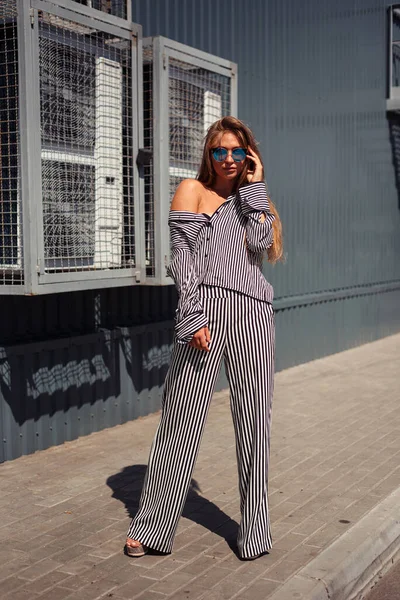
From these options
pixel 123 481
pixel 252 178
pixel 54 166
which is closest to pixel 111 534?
pixel 123 481

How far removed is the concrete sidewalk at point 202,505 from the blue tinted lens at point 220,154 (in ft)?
6.28

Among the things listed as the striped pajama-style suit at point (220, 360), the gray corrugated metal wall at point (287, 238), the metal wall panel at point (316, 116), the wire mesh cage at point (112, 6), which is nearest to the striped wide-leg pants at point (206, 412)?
the striped pajama-style suit at point (220, 360)

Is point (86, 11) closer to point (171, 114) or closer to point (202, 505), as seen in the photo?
point (171, 114)

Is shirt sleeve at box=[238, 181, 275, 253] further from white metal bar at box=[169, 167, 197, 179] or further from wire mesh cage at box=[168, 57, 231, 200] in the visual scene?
white metal bar at box=[169, 167, 197, 179]

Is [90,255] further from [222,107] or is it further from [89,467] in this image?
[222,107]

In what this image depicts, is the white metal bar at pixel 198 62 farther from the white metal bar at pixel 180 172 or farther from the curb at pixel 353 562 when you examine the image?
the curb at pixel 353 562

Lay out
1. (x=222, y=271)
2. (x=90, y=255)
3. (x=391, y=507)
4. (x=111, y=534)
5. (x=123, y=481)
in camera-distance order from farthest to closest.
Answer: (x=90, y=255)
(x=123, y=481)
(x=391, y=507)
(x=111, y=534)
(x=222, y=271)

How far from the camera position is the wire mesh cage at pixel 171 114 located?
6.33m

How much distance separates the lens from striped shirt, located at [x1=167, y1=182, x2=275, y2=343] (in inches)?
160

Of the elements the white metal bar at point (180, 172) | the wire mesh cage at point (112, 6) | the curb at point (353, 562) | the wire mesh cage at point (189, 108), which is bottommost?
the curb at point (353, 562)

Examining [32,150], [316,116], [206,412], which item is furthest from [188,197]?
[316,116]

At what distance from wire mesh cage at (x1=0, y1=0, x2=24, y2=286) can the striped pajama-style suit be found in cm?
161

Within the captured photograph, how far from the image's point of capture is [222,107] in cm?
724

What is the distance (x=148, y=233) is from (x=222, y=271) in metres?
2.58
